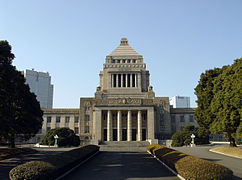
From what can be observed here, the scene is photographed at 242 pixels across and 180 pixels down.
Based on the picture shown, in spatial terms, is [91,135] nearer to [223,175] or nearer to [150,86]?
[150,86]

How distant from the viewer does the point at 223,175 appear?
43.2ft

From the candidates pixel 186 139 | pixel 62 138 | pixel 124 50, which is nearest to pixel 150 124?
pixel 186 139

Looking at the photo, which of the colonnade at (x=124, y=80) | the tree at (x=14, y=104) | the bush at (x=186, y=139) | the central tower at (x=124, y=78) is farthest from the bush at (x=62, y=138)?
the colonnade at (x=124, y=80)

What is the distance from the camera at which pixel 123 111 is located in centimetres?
6738

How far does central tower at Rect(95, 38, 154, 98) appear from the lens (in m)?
78.8

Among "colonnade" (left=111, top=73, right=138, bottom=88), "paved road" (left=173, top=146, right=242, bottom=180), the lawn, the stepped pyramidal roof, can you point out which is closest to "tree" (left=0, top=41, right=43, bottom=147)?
"paved road" (left=173, top=146, right=242, bottom=180)

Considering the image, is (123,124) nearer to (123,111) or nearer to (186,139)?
(123,111)

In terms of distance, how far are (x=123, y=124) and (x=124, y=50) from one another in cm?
3422

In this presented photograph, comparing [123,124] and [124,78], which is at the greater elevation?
[124,78]

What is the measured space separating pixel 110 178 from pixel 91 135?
196ft

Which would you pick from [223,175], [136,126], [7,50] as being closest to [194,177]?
[223,175]

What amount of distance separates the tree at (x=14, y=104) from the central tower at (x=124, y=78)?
133ft

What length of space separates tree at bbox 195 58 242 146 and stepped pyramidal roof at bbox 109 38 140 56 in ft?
177

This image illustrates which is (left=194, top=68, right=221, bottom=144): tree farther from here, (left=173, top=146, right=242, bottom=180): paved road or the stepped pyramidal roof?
the stepped pyramidal roof
